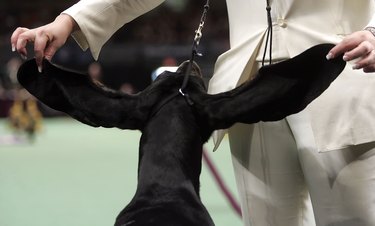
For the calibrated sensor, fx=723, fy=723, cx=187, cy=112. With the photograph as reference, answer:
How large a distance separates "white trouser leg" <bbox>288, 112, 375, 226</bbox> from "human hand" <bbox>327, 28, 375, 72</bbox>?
287 mm

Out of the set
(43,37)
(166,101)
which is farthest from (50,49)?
(166,101)

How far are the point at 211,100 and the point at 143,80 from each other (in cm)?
1310

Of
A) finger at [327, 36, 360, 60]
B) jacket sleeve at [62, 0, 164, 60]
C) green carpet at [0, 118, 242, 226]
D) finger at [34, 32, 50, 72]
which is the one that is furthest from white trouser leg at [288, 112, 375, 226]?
green carpet at [0, 118, 242, 226]

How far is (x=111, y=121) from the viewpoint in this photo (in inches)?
56.2

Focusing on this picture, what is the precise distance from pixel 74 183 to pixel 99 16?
12.0 feet

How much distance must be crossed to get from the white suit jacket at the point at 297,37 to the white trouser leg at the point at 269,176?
0.27ft

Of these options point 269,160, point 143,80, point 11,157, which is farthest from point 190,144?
point 143,80

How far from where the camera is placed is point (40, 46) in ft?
4.87

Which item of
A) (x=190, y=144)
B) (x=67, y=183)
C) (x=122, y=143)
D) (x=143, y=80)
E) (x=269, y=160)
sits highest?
(x=190, y=144)

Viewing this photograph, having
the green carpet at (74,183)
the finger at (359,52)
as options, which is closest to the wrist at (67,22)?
the finger at (359,52)

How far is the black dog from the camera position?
1.35 m

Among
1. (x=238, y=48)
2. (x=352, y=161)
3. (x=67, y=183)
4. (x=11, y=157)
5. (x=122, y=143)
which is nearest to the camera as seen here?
(x=352, y=161)

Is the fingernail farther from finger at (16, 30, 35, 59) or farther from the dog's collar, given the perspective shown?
finger at (16, 30, 35, 59)

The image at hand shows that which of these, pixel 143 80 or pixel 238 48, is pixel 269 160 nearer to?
pixel 238 48
